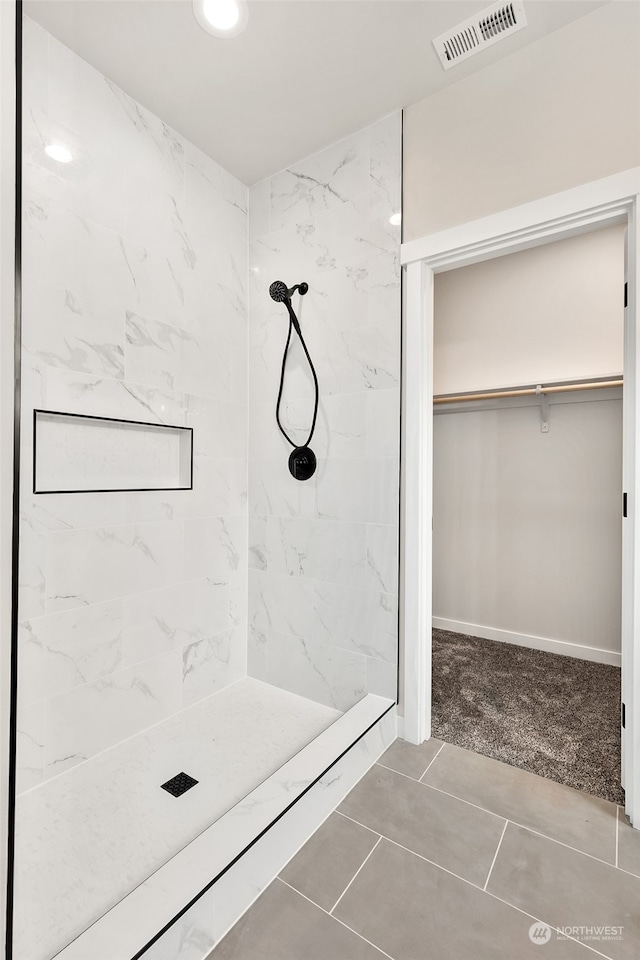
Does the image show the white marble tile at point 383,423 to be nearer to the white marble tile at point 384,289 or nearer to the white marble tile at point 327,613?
the white marble tile at point 384,289

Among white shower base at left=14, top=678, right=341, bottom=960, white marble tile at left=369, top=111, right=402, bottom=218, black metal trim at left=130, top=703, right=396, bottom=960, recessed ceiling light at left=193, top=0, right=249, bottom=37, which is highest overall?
recessed ceiling light at left=193, top=0, right=249, bottom=37

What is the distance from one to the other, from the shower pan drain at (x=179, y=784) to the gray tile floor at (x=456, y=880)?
47cm

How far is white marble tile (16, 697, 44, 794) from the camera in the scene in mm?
1563

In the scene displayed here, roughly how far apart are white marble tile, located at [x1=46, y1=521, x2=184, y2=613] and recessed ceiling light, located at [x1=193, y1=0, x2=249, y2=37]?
5.89 ft

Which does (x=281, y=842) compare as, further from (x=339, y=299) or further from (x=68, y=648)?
(x=339, y=299)

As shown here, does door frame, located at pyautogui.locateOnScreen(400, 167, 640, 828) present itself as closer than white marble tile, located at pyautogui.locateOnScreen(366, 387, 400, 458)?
Yes

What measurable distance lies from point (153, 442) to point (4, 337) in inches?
56.1

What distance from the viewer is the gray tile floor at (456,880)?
44.3 inches

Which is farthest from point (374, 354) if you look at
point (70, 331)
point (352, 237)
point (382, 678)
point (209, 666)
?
point (209, 666)

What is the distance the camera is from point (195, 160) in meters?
2.20

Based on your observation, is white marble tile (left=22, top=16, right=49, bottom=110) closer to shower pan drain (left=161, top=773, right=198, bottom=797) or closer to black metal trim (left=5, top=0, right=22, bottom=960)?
black metal trim (left=5, top=0, right=22, bottom=960)

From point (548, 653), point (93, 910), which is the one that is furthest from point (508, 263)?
point (93, 910)

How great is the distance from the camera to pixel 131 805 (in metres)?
1.54

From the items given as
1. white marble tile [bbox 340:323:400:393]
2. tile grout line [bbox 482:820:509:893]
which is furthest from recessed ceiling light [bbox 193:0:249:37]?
tile grout line [bbox 482:820:509:893]
